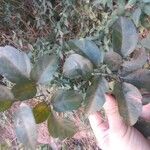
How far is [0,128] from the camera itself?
3025 mm

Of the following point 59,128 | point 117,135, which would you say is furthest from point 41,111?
point 117,135

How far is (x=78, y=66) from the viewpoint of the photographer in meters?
0.72

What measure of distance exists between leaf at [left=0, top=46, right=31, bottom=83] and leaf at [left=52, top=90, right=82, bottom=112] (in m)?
0.08

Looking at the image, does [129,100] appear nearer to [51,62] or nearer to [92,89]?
[92,89]

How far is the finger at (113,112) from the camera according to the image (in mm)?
817

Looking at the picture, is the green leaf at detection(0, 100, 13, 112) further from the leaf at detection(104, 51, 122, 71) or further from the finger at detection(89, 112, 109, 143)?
the finger at detection(89, 112, 109, 143)

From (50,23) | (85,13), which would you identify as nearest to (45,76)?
(85,13)

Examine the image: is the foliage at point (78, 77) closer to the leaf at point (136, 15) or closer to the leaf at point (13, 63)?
the leaf at point (13, 63)

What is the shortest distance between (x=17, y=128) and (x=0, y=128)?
2395 mm

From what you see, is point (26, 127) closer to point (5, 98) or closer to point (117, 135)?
point (5, 98)

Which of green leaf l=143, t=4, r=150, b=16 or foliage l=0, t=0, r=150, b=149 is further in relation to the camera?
green leaf l=143, t=4, r=150, b=16

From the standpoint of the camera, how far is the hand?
108 centimetres

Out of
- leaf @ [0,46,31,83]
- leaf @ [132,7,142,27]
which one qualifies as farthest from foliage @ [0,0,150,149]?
leaf @ [132,7,142,27]

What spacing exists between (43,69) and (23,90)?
2.5 inches
